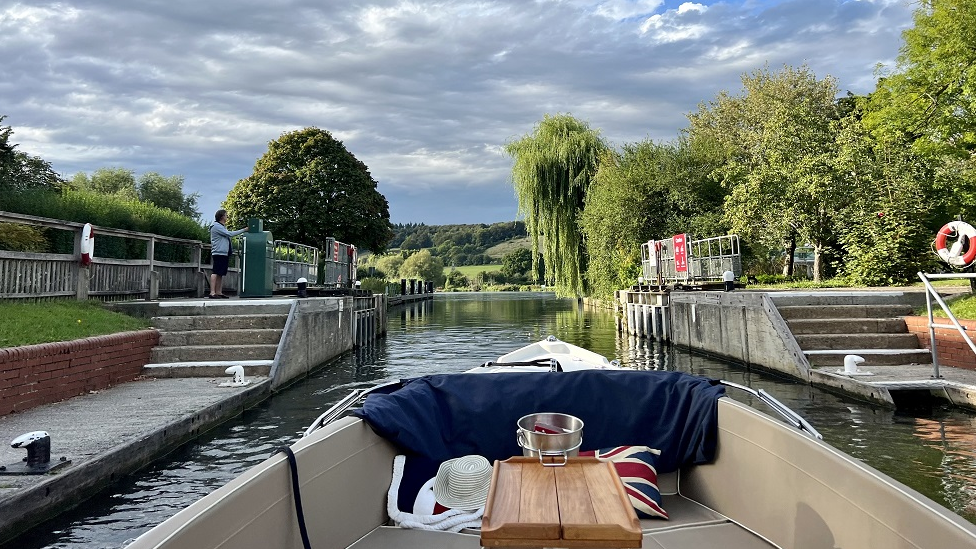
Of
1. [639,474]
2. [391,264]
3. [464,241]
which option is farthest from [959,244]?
[464,241]

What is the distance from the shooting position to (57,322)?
6.94 metres

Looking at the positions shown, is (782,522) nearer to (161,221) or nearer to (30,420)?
(30,420)

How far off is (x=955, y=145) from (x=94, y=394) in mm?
21564

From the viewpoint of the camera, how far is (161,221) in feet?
47.4

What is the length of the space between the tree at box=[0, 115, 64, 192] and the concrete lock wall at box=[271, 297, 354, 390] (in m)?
7.21

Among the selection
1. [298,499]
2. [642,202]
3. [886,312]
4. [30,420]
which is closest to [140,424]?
[30,420]

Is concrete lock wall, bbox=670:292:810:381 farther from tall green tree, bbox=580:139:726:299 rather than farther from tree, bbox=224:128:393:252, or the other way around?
tree, bbox=224:128:393:252

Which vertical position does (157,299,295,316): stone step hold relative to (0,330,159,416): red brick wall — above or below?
above

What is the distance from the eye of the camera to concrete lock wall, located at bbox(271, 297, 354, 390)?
28.7 ft

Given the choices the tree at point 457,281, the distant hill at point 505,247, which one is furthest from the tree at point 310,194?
the distant hill at point 505,247

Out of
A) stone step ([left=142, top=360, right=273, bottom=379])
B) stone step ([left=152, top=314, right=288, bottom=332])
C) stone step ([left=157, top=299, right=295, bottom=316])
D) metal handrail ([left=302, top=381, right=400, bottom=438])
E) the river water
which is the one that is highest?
stone step ([left=157, top=299, right=295, bottom=316])

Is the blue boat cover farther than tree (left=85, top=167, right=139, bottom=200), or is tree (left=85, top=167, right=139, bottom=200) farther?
tree (left=85, top=167, right=139, bottom=200)

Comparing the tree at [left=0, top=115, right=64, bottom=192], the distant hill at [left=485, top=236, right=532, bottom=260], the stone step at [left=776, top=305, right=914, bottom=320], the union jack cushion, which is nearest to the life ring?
the stone step at [left=776, top=305, right=914, bottom=320]

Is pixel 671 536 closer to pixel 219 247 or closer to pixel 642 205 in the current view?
pixel 219 247
